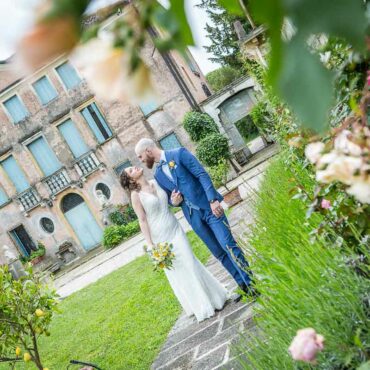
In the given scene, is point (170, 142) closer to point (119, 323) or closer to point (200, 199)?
point (119, 323)

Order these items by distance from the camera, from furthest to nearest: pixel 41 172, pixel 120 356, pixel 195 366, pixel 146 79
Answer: pixel 41 172 → pixel 120 356 → pixel 195 366 → pixel 146 79

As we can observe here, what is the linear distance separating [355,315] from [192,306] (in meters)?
2.52

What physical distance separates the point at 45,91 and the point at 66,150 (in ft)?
9.18

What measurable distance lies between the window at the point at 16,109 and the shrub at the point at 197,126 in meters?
7.75

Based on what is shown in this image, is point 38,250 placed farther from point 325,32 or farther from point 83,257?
point 325,32

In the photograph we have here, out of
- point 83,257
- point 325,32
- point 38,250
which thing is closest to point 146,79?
point 325,32

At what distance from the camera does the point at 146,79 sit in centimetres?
43

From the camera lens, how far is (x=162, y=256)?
392cm

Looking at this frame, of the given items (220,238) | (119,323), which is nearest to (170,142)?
(119,323)

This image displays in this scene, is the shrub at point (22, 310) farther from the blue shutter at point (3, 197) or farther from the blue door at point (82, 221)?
the blue shutter at point (3, 197)

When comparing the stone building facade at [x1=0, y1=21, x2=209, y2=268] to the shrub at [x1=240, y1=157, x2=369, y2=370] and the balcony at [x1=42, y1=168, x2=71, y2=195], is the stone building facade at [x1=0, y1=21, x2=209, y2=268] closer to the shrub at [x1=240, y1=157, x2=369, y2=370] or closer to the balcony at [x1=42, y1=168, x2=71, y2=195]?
the balcony at [x1=42, y1=168, x2=71, y2=195]

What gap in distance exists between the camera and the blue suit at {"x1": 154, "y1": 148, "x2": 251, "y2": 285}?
3.70m

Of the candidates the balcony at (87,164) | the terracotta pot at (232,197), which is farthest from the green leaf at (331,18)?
the balcony at (87,164)

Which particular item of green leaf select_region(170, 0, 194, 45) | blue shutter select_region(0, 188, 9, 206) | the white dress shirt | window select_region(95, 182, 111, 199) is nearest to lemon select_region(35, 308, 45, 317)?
the white dress shirt
